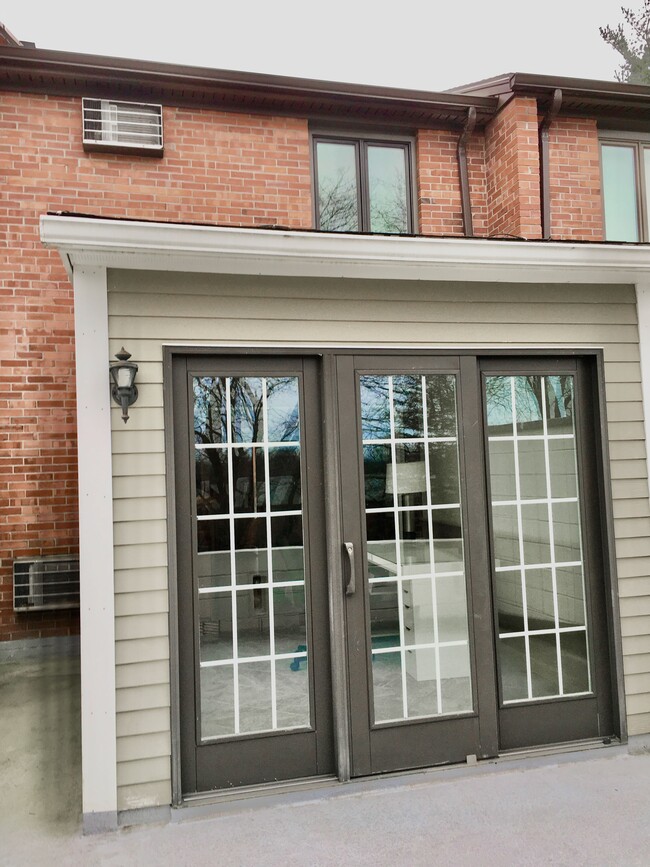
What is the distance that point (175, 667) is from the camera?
10.2 ft

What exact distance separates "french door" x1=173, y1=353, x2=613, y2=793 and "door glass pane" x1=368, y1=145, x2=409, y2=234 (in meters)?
3.03

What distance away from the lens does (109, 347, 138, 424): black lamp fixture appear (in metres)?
3.07

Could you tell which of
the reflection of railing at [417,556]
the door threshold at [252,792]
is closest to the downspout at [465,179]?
the reflection of railing at [417,556]

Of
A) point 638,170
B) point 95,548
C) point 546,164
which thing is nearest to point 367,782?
point 95,548

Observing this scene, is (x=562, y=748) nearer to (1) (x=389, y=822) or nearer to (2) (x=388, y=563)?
(1) (x=389, y=822)

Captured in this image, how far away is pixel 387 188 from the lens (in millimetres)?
6297

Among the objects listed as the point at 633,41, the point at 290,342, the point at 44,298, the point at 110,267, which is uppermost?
the point at 633,41

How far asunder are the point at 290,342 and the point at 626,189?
189 inches

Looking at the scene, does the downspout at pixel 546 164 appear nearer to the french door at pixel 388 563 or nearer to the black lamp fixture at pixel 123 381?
the french door at pixel 388 563

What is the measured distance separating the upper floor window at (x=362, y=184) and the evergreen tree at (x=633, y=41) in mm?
11117

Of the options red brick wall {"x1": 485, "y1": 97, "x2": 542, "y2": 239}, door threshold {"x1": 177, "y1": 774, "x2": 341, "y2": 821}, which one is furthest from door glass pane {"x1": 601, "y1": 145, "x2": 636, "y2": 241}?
door threshold {"x1": 177, "y1": 774, "x2": 341, "y2": 821}

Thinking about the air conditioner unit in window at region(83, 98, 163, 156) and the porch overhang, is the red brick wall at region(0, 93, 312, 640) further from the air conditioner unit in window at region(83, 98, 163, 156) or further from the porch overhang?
the porch overhang

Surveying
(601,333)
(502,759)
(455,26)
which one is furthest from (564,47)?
(502,759)

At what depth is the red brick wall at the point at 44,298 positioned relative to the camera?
→ 5.27 metres
